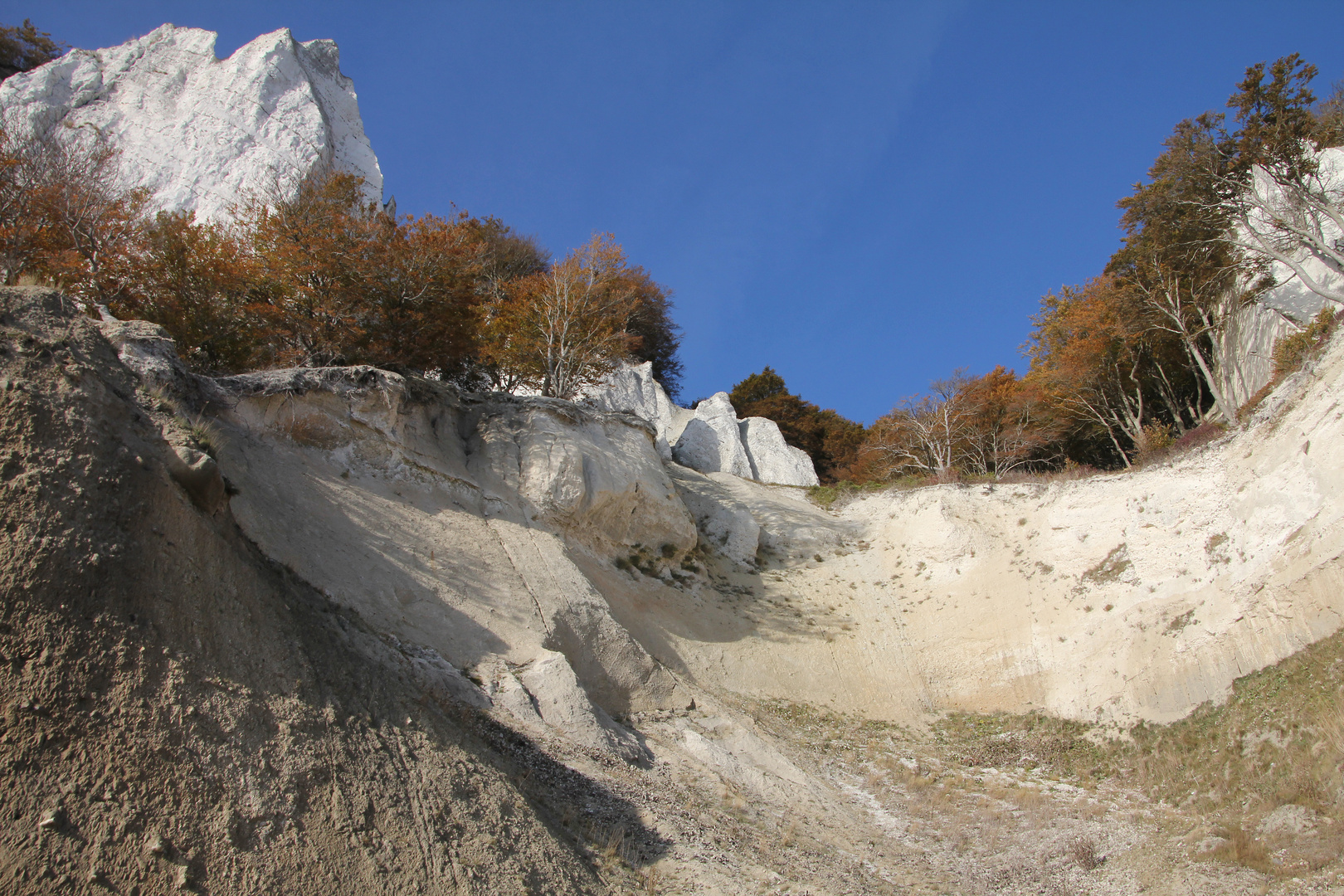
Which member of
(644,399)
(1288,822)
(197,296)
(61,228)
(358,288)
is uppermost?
(644,399)

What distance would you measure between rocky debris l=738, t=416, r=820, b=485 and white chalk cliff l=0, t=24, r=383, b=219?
64.6 ft

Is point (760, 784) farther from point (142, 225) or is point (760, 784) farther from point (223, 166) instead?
point (223, 166)

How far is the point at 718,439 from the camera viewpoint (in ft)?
104

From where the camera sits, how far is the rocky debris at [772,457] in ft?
104

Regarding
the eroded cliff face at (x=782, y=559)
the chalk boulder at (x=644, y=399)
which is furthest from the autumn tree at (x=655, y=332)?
the eroded cliff face at (x=782, y=559)

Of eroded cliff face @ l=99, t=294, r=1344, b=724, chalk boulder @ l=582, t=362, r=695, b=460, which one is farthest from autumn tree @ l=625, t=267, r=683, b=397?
eroded cliff face @ l=99, t=294, r=1344, b=724

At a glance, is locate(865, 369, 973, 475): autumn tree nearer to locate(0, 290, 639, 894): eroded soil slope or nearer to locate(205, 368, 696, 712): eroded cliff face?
locate(205, 368, 696, 712): eroded cliff face

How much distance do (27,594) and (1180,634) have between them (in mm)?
17328

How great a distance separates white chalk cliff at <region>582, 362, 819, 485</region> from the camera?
31000mm

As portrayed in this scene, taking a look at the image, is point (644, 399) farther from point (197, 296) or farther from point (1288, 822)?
point (1288, 822)

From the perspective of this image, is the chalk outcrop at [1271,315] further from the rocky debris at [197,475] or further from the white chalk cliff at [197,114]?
the white chalk cliff at [197,114]

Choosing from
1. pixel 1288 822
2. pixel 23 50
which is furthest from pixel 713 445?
pixel 23 50

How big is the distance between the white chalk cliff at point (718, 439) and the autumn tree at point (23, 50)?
33764 millimetres

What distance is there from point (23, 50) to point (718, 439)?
40563 millimetres
